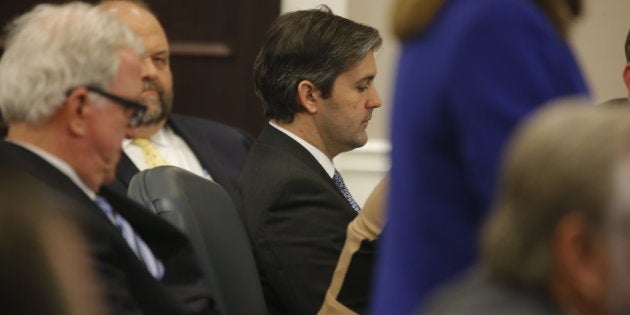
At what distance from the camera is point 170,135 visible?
4.06 meters

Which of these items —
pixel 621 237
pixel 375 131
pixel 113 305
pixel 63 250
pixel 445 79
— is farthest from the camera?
pixel 375 131

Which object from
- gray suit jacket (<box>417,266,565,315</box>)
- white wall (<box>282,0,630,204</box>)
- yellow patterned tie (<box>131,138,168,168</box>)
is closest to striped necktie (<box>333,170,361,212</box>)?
yellow patterned tie (<box>131,138,168,168</box>)

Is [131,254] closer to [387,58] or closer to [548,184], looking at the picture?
[548,184]

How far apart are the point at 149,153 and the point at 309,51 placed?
2.72 ft

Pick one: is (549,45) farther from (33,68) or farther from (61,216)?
(33,68)

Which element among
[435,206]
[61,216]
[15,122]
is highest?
[61,216]

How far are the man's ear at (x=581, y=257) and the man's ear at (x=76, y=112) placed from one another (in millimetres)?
1221

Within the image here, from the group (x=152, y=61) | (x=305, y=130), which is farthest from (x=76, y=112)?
(x=152, y=61)

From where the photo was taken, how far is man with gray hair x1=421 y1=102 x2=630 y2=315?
1.34 meters

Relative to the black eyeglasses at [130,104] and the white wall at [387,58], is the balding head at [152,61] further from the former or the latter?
the black eyeglasses at [130,104]

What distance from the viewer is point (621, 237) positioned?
1.36m

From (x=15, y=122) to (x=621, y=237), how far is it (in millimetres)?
1367

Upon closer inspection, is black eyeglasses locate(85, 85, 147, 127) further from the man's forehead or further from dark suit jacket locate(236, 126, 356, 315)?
the man's forehead

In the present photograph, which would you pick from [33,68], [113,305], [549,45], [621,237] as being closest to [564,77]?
[549,45]
